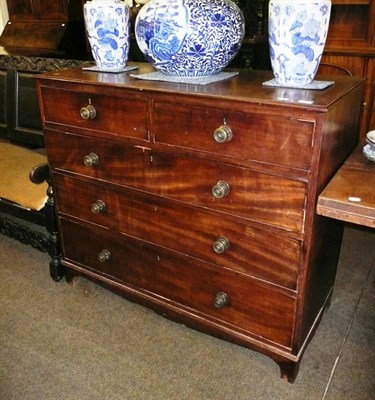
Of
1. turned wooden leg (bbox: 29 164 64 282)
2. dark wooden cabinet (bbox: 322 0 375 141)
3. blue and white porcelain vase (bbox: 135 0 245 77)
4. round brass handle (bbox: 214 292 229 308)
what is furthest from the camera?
dark wooden cabinet (bbox: 322 0 375 141)

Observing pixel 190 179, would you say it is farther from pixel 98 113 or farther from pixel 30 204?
pixel 30 204

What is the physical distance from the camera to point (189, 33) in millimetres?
1236

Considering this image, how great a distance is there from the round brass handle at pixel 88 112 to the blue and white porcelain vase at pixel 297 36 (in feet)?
2.08

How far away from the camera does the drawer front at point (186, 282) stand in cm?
138

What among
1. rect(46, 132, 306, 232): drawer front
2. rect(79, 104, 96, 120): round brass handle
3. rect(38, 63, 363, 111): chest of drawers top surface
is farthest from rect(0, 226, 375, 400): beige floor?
rect(38, 63, 363, 111): chest of drawers top surface

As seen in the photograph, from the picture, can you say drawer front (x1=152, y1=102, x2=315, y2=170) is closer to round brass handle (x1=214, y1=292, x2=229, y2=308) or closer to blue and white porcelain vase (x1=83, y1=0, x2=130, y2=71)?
blue and white porcelain vase (x1=83, y1=0, x2=130, y2=71)

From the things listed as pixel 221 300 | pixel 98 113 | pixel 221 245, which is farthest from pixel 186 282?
pixel 98 113

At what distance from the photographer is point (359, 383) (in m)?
1.43

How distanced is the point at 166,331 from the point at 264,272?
1.87 feet

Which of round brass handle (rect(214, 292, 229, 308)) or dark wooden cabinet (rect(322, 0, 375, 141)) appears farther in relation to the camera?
dark wooden cabinet (rect(322, 0, 375, 141))

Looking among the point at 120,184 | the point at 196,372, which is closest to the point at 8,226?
the point at 120,184

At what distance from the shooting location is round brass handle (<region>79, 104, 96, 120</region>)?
1.45 m

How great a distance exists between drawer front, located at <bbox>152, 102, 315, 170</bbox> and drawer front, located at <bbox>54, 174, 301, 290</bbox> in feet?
0.77

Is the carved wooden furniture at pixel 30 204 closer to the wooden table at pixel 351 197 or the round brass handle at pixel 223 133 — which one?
the round brass handle at pixel 223 133
